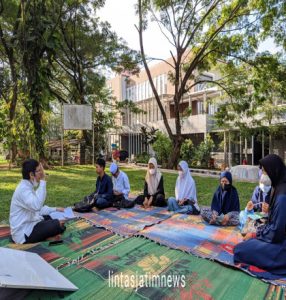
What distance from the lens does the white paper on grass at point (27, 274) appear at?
2.44 metres

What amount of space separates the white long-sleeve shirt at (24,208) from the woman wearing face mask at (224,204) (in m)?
2.57

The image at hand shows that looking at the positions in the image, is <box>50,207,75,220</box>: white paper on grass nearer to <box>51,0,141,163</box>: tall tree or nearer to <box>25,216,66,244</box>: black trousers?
<box>25,216,66,244</box>: black trousers

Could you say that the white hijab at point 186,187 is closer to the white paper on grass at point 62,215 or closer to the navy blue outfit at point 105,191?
the navy blue outfit at point 105,191

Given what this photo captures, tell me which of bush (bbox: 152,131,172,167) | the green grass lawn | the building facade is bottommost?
the green grass lawn

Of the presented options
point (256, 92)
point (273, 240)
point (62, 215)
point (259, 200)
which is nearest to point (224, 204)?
point (259, 200)

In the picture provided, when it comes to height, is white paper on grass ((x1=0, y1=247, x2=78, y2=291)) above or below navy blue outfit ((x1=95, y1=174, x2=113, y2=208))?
below

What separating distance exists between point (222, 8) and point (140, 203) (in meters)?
9.87

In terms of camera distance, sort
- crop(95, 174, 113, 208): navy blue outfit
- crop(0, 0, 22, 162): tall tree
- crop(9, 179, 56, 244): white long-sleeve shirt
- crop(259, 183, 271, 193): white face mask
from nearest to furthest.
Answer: crop(9, 179, 56, 244): white long-sleeve shirt → crop(259, 183, 271, 193): white face mask → crop(95, 174, 113, 208): navy blue outfit → crop(0, 0, 22, 162): tall tree

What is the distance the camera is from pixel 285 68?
467 inches

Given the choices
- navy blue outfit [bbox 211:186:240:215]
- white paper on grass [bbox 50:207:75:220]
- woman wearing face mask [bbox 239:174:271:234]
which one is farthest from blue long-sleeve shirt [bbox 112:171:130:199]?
woman wearing face mask [bbox 239:174:271:234]

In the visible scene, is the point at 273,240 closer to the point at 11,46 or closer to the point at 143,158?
the point at 11,46

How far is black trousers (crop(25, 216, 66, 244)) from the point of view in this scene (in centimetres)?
404

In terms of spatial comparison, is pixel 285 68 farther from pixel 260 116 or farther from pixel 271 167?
pixel 271 167

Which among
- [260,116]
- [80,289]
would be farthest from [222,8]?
[80,289]
